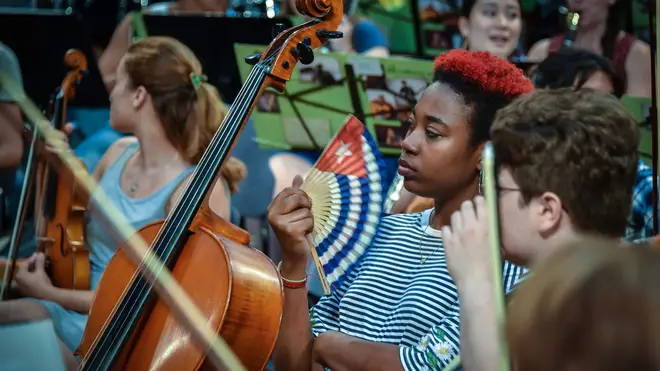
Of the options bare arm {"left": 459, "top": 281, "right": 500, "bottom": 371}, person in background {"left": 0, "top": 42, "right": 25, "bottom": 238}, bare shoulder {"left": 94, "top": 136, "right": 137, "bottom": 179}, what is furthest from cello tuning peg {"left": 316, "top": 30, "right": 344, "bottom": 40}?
person in background {"left": 0, "top": 42, "right": 25, "bottom": 238}

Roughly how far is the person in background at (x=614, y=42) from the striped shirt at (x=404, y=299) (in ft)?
5.87

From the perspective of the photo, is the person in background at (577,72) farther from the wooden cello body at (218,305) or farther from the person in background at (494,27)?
the wooden cello body at (218,305)

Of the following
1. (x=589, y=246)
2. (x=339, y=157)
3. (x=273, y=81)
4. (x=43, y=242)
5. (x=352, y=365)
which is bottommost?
(x=43, y=242)

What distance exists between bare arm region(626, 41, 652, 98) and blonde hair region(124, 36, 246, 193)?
5.37 ft

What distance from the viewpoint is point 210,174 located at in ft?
7.13

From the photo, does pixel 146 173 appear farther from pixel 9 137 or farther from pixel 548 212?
pixel 548 212

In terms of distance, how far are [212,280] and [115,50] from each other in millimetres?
2543

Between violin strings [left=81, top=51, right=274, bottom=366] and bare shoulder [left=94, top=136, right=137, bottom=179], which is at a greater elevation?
violin strings [left=81, top=51, right=274, bottom=366]

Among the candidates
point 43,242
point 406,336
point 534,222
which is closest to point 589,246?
point 534,222

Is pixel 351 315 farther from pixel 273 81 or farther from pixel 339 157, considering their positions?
pixel 273 81

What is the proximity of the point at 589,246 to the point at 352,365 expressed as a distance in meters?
1.04

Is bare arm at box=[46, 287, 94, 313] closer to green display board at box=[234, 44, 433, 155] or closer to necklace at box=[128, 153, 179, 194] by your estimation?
necklace at box=[128, 153, 179, 194]

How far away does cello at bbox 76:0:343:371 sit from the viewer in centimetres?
203

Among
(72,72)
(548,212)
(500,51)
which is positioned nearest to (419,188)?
(548,212)
